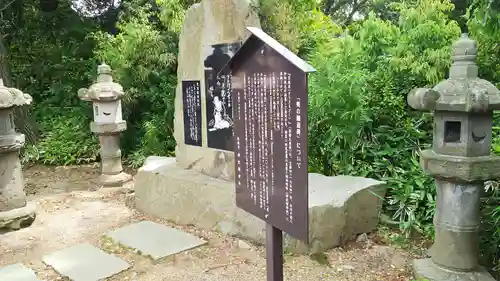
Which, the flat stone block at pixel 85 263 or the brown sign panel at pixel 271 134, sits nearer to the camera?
→ the brown sign panel at pixel 271 134

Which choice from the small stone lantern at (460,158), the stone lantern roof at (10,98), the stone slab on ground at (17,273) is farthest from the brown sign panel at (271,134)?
the stone lantern roof at (10,98)

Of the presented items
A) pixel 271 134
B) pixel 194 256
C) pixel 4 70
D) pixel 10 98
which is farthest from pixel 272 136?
pixel 4 70

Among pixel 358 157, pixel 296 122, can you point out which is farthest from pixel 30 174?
pixel 296 122

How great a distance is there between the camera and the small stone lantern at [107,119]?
680cm

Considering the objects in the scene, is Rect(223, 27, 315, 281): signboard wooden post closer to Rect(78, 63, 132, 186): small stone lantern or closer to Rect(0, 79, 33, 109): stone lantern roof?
Rect(0, 79, 33, 109): stone lantern roof

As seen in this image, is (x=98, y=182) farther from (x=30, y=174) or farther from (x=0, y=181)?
(x=0, y=181)

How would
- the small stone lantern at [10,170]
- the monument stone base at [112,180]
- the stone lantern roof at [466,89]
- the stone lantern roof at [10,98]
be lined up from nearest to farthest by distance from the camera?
1. the stone lantern roof at [466,89]
2. the stone lantern roof at [10,98]
3. the small stone lantern at [10,170]
4. the monument stone base at [112,180]

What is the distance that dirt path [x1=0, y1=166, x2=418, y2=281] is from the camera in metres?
3.63

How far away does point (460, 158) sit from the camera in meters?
3.10

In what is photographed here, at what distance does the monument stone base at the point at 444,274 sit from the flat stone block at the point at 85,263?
2.55m

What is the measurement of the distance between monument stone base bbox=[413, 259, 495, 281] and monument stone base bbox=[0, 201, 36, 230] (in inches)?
171

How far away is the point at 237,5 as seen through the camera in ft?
15.4

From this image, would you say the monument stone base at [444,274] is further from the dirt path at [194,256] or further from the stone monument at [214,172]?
the stone monument at [214,172]

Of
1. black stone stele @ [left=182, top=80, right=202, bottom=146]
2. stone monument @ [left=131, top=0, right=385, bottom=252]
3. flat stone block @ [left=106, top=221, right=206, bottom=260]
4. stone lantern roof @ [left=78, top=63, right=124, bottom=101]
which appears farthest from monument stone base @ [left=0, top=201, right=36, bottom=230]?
stone lantern roof @ [left=78, top=63, right=124, bottom=101]
